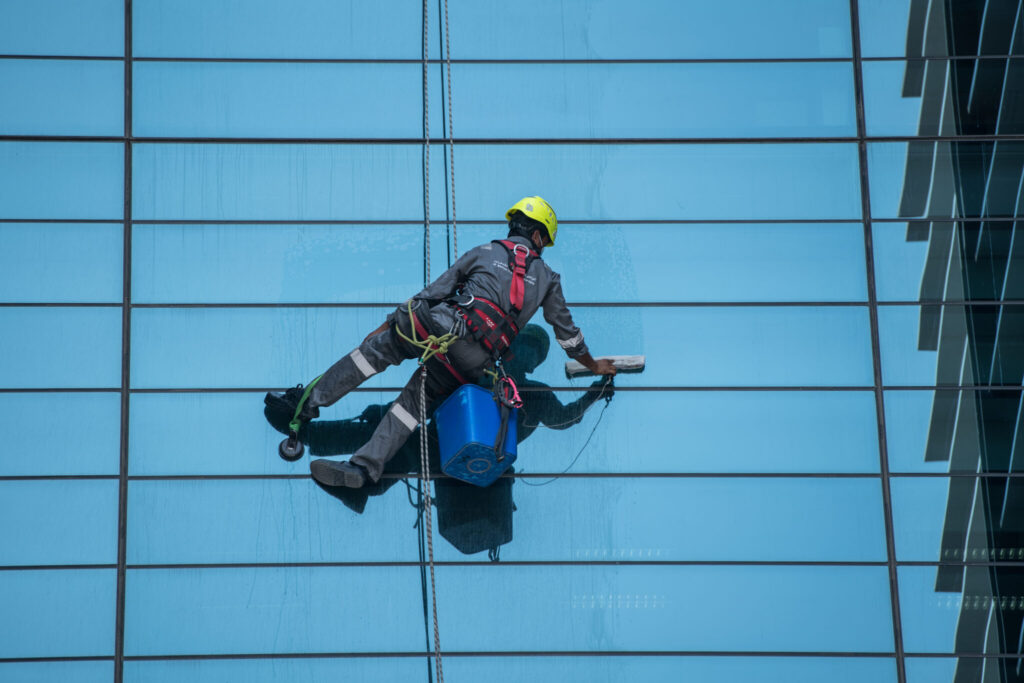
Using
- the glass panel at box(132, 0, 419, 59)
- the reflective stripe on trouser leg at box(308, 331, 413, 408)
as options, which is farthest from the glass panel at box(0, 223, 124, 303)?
the reflective stripe on trouser leg at box(308, 331, 413, 408)

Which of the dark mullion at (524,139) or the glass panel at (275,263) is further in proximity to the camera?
the dark mullion at (524,139)

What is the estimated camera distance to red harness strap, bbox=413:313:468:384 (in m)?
6.41

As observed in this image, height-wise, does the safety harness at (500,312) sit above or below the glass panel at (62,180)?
below

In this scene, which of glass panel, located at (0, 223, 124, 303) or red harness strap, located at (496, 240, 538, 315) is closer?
red harness strap, located at (496, 240, 538, 315)

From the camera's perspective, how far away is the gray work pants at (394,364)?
21.3 ft

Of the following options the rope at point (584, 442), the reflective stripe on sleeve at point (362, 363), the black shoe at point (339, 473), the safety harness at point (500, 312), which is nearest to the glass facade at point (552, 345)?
the rope at point (584, 442)

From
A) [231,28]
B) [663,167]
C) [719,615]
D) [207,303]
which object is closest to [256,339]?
[207,303]

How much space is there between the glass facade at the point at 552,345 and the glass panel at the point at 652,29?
0.07ft

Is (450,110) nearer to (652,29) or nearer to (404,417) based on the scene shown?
(652,29)

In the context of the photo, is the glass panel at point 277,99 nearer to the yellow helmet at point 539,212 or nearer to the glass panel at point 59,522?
the yellow helmet at point 539,212

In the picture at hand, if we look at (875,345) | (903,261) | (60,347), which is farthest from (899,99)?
(60,347)

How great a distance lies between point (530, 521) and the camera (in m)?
6.88

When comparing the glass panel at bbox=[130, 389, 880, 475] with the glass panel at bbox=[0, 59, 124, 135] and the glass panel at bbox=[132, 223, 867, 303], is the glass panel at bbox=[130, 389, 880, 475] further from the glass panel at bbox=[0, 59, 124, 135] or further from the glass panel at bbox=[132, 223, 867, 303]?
the glass panel at bbox=[0, 59, 124, 135]

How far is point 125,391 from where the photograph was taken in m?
6.95
